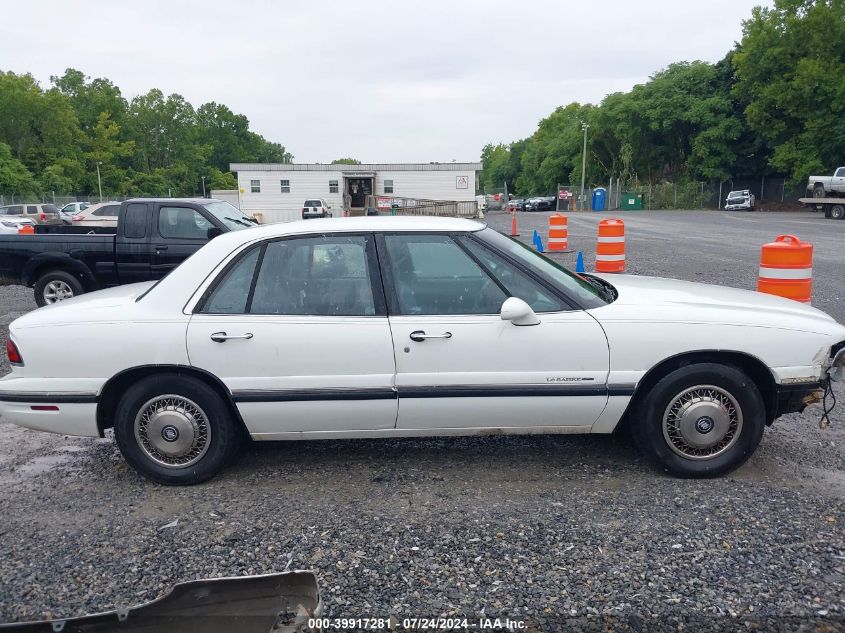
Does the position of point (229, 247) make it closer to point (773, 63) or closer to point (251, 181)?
point (251, 181)

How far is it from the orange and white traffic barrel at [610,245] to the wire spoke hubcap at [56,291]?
801 centimetres

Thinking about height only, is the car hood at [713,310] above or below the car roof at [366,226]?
below

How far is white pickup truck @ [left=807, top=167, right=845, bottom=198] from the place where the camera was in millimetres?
33247

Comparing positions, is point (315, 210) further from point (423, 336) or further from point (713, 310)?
point (713, 310)

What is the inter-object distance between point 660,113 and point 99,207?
1739 inches

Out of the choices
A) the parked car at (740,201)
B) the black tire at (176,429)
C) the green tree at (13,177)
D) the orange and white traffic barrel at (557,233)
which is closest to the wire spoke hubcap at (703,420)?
the black tire at (176,429)

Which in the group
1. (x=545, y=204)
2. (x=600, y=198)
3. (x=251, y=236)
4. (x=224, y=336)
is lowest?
(x=224, y=336)

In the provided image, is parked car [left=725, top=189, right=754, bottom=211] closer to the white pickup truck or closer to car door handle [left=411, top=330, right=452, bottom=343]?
the white pickup truck

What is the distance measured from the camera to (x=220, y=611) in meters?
2.64

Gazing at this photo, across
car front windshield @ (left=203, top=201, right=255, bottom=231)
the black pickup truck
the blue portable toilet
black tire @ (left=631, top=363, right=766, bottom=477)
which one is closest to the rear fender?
the black pickup truck

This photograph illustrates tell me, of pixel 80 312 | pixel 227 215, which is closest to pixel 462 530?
pixel 80 312

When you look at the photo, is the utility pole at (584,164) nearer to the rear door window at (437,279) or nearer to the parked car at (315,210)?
the parked car at (315,210)

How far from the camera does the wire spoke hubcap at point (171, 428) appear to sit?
3.80 m

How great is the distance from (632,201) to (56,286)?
5075cm
